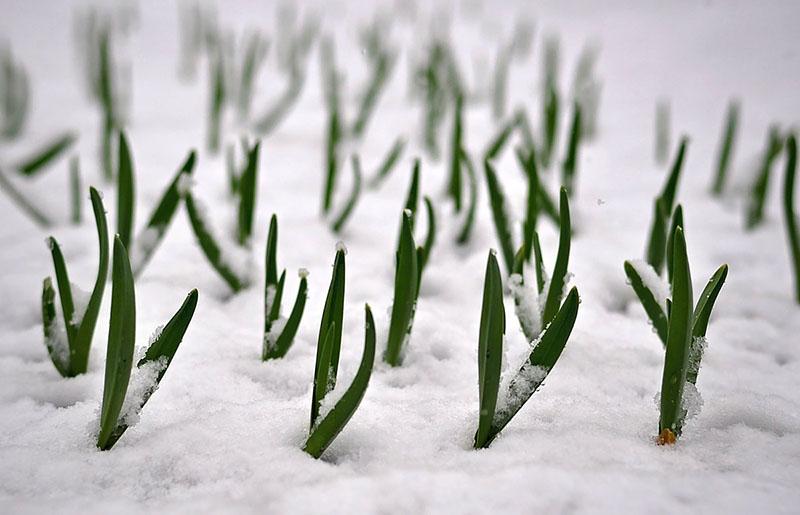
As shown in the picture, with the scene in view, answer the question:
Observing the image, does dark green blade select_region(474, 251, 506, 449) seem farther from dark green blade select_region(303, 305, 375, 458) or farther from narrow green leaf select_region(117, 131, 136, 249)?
narrow green leaf select_region(117, 131, 136, 249)

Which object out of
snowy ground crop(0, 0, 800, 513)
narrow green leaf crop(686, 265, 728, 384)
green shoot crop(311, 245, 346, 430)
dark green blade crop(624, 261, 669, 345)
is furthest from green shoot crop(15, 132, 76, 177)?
narrow green leaf crop(686, 265, 728, 384)

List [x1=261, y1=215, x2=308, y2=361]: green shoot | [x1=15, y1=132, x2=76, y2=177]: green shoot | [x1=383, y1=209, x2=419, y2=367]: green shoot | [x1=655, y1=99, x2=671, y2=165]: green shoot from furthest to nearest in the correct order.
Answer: [x1=655, y1=99, x2=671, y2=165]: green shoot, [x1=15, y1=132, x2=76, y2=177]: green shoot, [x1=261, y1=215, x2=308, y2=361]: green shoot, [x1=383, y1=209, x2=419, y2=367]: green shoot

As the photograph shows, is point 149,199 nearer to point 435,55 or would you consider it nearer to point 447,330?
point 447,330

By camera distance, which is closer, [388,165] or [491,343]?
[491,343]

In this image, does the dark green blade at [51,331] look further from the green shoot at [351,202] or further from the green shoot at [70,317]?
the green shoot at [351,202]

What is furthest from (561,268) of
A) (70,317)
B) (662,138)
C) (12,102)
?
(12,102)

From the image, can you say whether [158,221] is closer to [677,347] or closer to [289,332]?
[289,332]
